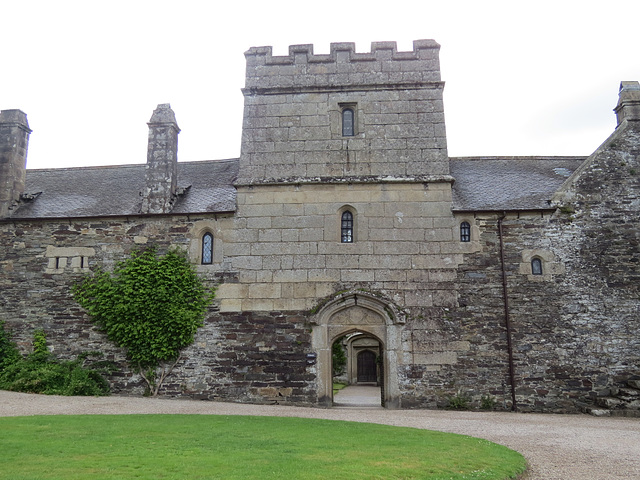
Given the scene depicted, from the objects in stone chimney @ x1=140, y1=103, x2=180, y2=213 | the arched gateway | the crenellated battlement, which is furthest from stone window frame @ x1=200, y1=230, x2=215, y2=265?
the crenellated battlement

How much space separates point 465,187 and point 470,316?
12.8ft

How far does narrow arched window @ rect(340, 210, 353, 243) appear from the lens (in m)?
15.2

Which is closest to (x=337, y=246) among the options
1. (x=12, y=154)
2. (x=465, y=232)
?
(x=465, y=232)

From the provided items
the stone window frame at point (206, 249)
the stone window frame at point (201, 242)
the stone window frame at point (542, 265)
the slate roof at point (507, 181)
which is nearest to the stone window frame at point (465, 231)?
the slate roof at point (507, 181)

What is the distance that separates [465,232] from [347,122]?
4.50 metres

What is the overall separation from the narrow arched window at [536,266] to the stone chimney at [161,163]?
9912 millimetres

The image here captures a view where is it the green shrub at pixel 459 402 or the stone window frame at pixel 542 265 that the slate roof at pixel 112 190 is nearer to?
the green shrub at pixel 459 402

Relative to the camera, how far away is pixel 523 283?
47.7ft

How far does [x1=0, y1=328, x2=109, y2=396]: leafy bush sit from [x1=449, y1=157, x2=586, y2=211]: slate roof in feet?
34.3

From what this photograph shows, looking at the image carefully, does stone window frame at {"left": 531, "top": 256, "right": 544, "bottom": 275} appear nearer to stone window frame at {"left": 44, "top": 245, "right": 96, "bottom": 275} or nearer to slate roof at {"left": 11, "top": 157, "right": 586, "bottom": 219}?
slate roof at {"left": 11, "top": 157, "right": 586, "bottom": 219}

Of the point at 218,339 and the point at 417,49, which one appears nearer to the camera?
the point at 218,339

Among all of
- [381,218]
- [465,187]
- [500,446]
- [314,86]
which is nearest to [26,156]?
[314,86]

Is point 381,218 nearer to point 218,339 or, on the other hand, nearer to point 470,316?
point 470,316

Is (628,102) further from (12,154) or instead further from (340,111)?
(12,154)
